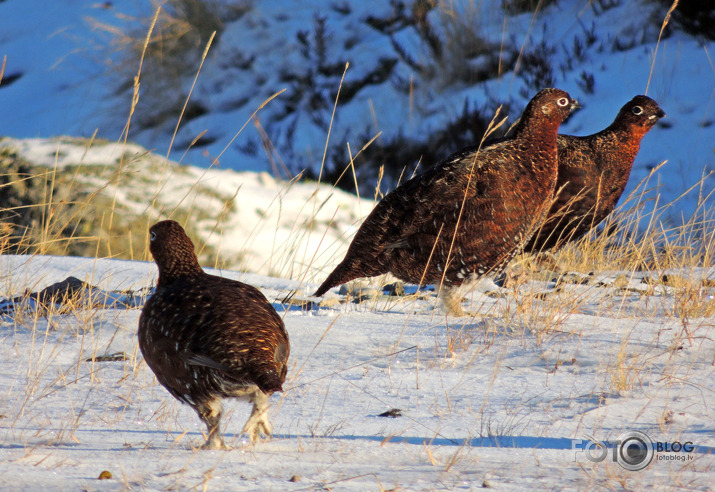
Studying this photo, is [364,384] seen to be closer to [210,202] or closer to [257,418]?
[257,418]

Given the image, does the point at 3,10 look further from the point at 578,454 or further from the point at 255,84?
the point at 578,454

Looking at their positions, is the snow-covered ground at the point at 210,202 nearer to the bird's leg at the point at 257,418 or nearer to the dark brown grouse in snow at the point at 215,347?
the dark brown grouse in snow at the point at 215,347

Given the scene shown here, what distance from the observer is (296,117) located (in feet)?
34.0

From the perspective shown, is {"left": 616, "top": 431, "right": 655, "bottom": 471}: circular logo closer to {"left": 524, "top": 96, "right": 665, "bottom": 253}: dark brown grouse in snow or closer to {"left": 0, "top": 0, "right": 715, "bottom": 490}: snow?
{"left": 0, "top": 0, "right": 715, "bottom": 490}: snow

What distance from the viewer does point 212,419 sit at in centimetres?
227

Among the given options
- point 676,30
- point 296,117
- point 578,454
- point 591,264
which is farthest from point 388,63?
point 578,454

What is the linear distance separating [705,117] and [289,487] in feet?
24.2

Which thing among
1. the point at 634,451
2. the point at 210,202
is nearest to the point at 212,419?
the point at 634,451

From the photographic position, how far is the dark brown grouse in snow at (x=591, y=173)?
4.51m

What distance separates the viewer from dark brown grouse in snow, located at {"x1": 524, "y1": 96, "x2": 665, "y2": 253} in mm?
4512

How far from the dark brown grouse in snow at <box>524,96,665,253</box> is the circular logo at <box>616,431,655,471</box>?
223 cm

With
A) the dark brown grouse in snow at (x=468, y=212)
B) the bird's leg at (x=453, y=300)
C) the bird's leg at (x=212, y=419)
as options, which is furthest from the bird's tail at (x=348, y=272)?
the bird's leg at (x=212, y=419)

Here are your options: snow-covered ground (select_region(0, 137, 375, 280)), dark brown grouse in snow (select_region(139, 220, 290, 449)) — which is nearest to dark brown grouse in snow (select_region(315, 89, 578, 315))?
dark brown grouse in snow (select_region(139, 220, 290, 449))

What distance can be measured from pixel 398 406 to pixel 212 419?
2.30ft
